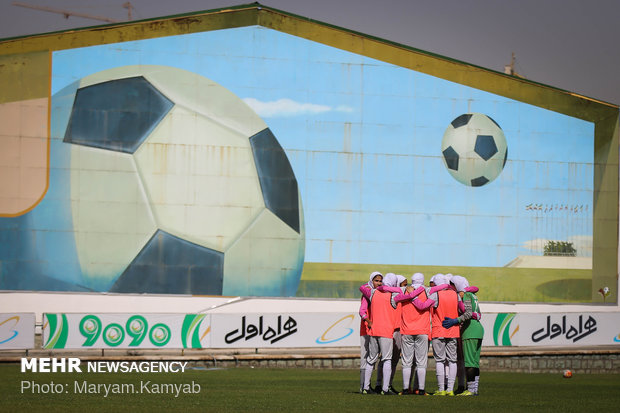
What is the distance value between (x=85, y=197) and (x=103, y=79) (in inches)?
150

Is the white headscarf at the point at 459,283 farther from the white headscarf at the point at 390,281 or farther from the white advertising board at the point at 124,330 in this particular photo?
the white advertising board at the point at 124,330

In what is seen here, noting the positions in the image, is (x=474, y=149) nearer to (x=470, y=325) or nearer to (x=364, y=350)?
(x=470, y=325)

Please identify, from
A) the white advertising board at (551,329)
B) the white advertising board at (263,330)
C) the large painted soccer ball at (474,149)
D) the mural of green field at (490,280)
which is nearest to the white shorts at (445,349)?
the white advertising board at (263,330)

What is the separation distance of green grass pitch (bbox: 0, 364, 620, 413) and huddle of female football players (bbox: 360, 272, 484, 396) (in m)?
0.60

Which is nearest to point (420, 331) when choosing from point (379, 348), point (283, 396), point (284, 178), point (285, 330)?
point (379, 348)

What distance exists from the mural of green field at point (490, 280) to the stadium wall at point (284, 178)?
6 cm

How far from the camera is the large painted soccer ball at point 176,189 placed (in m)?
29.3

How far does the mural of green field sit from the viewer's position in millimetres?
30641

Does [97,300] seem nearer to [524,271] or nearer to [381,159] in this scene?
[381,159]

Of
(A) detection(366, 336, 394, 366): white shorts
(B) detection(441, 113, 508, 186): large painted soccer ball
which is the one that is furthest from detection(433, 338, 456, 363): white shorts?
(B) detection(441, 113, 508, 186): large painted soccer ball

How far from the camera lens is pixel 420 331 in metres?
14.8

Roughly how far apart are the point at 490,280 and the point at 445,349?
17421mm

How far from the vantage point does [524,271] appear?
32.2 m

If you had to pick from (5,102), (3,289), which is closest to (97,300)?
(3,289)
